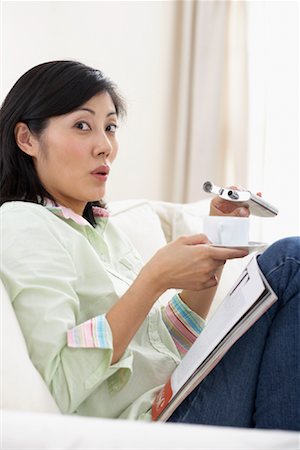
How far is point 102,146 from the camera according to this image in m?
1.49

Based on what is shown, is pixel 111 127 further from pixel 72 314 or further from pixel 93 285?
pixel 72 314

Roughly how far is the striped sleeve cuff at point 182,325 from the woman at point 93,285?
2.0 inches

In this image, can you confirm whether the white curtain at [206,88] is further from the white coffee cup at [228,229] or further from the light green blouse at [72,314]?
the white coffee cup at [228,229]

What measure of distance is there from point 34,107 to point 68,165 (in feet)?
0.44

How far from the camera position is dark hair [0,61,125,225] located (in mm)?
1470

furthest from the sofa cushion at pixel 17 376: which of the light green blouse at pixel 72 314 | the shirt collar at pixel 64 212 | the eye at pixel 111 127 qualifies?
the eye at pixel 111 127

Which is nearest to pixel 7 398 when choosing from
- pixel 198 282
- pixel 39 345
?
pixel 39 345

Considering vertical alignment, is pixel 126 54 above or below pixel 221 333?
above

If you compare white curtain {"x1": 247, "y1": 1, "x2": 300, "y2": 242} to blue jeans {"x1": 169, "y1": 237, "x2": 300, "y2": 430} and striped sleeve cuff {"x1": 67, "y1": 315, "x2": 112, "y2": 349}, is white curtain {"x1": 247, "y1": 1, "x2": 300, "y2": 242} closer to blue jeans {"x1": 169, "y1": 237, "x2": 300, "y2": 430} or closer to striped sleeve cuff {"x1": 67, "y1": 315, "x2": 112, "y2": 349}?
blue jeans {"x1": 169, "y1": 237, "x2": 300, "y2": 430}

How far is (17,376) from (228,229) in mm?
409

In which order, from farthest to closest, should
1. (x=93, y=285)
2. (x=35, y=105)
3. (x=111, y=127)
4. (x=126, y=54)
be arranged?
(x=126, y=54) < (x=111, y=127) < (x=35, y=105) < (x=93, y=285)

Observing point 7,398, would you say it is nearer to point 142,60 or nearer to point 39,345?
point 39,345

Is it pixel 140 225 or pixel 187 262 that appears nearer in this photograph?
pixel 187 262

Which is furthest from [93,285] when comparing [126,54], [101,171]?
[126,54]
